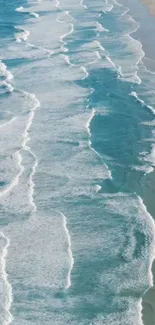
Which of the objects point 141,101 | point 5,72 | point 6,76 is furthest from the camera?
point 5,72

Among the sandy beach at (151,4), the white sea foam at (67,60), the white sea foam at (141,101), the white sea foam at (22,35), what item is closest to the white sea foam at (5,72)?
the white sea foam at (67,60)

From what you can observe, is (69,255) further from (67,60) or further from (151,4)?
(151,4)

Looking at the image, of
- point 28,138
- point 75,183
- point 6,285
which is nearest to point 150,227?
point 75,183

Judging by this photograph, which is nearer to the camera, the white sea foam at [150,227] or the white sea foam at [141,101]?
the white sea foam at [150,227]

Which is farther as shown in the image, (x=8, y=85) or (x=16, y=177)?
(x=8, y=85)

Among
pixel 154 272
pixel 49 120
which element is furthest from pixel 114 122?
pixel 154 272

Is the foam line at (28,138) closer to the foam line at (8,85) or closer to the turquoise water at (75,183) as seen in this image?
the turquoise water at (75,183)

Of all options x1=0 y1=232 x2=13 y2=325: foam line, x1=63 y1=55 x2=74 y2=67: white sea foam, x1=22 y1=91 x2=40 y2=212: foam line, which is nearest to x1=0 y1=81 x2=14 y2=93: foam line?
x1=22 y1=91 x2=40 y2=212: foam line

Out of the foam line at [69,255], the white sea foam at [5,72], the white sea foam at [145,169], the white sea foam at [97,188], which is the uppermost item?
the foam line at [69,255]
